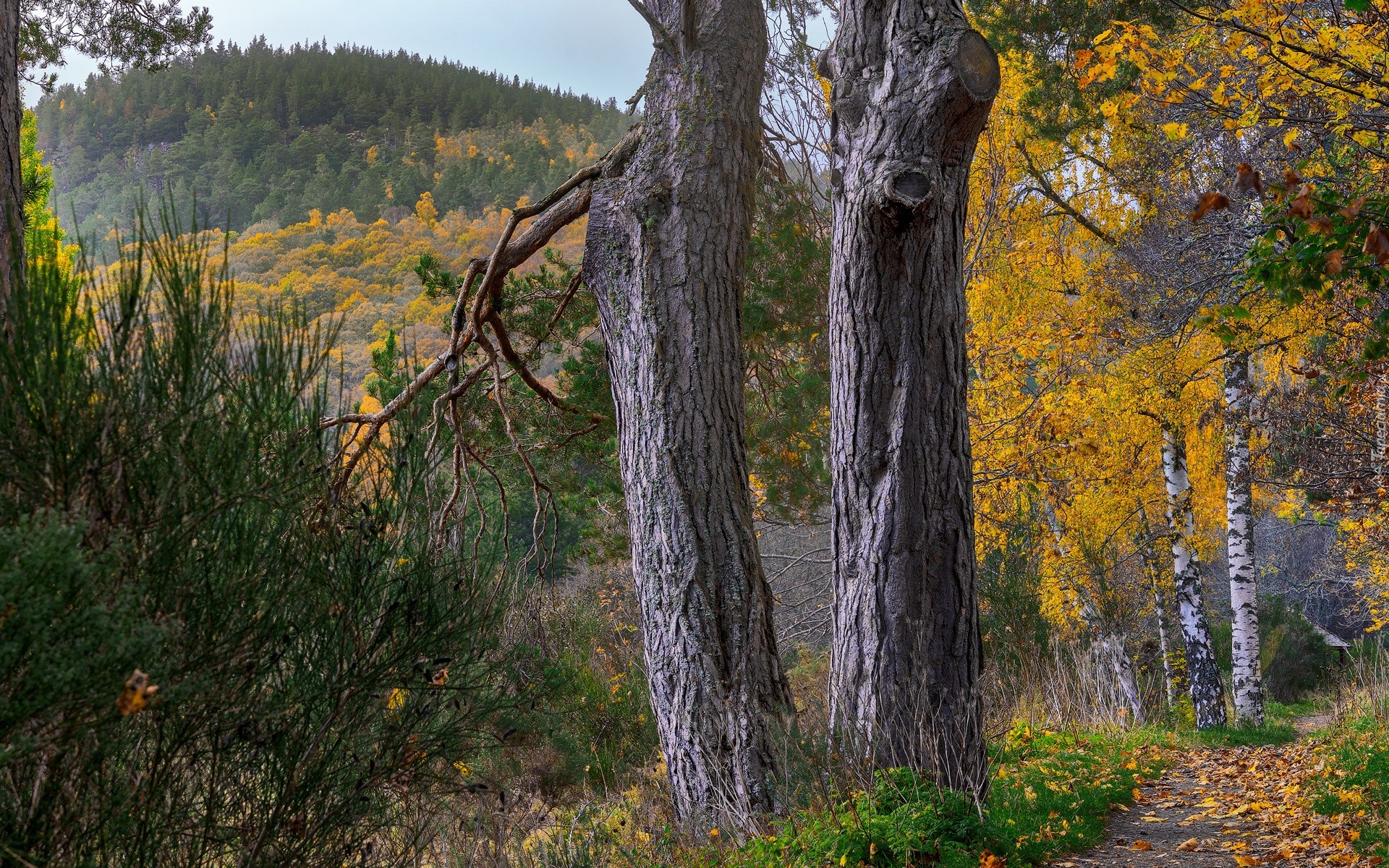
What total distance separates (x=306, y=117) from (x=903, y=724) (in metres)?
48.5

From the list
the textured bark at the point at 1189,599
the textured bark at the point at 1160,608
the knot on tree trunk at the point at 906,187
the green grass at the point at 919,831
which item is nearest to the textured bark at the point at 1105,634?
the textured bark at the point at 1160,608

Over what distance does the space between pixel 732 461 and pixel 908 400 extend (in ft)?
3.45

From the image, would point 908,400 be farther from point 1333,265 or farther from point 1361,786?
point 1361,786

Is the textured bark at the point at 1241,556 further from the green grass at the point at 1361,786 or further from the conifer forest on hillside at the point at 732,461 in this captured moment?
the green grass at the point at 1361,786

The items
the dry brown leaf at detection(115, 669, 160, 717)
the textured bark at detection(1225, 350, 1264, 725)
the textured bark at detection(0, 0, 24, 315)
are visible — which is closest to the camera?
the dry brown leaf at detection(115, 669, 160, 717)

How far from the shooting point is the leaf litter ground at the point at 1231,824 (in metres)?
4.39

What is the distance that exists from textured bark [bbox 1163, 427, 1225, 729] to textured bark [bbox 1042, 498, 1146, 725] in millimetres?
714

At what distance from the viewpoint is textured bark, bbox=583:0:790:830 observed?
15.0 feet

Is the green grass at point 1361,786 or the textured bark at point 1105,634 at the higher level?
the green grass at point 1361,786

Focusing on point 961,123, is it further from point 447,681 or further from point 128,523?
point 128,523

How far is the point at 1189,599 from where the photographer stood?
10.8 meters

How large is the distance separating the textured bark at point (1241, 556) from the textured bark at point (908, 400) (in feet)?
23.2

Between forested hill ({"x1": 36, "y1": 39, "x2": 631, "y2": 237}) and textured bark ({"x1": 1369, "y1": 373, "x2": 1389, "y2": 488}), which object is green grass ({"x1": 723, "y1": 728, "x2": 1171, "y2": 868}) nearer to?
textured bark ({"x1": 1369, "y1": 373, "x2": 1389, "y2": 488})

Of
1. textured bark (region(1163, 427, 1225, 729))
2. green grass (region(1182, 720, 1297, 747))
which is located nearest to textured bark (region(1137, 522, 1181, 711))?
textured bark (region(1163, 427, 1225, 729))
